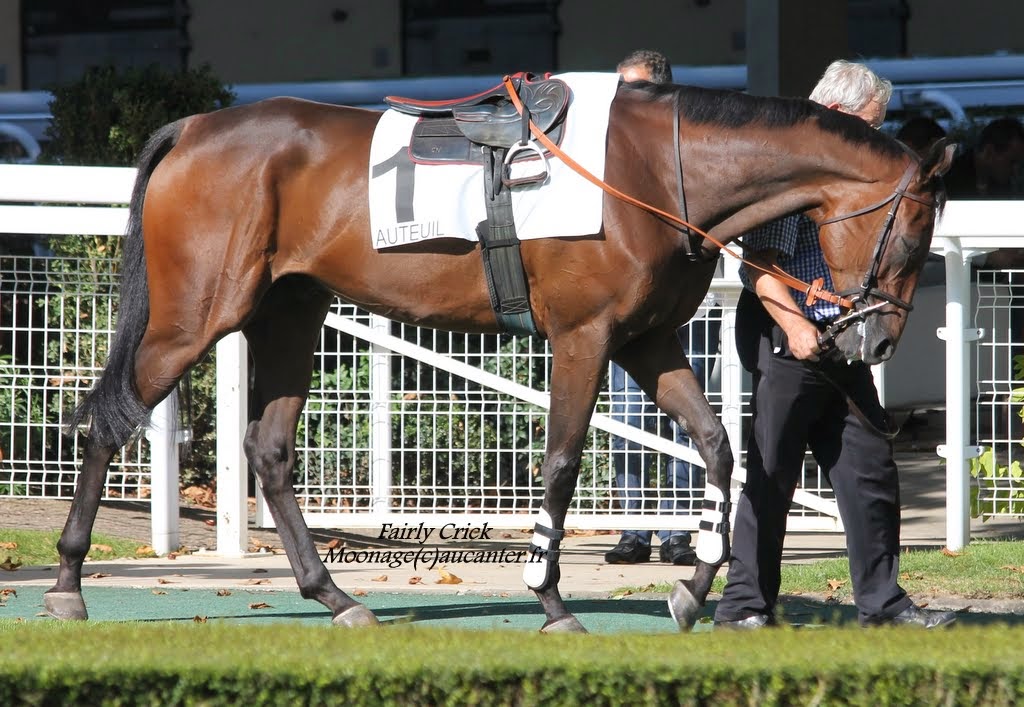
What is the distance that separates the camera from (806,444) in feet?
15.1

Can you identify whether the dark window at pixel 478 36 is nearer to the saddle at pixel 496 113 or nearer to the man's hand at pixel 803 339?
the saddle at pixel 496 113

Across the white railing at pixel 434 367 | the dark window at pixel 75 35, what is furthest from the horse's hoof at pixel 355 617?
the dark window at pixel 75 35

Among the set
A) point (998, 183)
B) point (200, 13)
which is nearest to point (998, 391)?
point (998, 183)

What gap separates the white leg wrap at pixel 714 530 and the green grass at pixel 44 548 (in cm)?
318

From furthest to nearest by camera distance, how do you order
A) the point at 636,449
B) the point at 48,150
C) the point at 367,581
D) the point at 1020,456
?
1. the point at 48,150
2. the point at 1020,456
3. the point at 636,449
4. the point at 367,581

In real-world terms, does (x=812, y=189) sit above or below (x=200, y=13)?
below

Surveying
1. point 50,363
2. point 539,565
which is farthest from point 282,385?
point 50,363

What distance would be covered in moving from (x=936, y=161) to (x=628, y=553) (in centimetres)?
303

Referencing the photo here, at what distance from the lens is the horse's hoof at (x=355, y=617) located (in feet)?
15.4

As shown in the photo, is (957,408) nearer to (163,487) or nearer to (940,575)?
(940,575)

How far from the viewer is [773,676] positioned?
2.87 metres

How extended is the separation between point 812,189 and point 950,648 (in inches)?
66.2

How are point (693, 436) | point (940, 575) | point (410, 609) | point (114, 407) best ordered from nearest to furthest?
point (693, 436)
point (114, 407)
point (410, 609)
point (940, 575)

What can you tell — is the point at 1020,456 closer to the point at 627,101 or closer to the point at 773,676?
the point at 627,101
